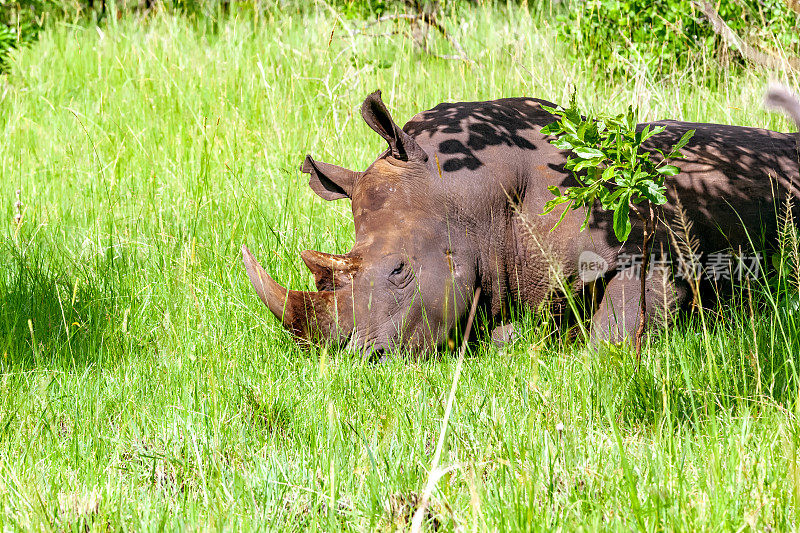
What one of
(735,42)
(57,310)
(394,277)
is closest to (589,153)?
(394,277)

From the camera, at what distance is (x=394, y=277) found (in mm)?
3520

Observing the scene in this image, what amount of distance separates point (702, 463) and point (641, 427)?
0.99 ft

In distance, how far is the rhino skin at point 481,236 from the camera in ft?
11.6

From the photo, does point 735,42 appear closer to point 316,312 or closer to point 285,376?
point 316,312

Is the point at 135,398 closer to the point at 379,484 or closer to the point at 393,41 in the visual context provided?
the point at 379,484

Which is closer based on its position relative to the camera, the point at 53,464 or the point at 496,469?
the point at 496,469

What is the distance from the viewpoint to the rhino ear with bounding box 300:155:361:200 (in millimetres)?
3979

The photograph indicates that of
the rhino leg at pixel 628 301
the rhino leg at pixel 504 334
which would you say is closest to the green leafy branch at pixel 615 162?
the rhino leg at pixel 628 301

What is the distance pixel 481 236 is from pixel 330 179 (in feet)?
2.60

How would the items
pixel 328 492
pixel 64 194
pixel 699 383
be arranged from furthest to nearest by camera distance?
pixel 64 194 → pixel 699 383 → pixel 328 492

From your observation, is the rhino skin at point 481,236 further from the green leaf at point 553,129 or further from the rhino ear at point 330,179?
the green leaf at point 553,129

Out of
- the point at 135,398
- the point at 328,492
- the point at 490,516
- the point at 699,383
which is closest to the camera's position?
the point at 490,516

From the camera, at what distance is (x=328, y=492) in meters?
2.39

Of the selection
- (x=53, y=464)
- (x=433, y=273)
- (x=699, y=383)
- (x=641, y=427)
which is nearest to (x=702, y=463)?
(x=641, y=427)
